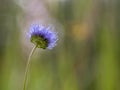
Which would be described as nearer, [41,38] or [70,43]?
[41,38]

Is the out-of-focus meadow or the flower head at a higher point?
the out-of-focus meadow

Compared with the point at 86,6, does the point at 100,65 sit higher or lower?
lower

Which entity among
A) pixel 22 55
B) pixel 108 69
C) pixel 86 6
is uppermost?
pixel 86 6

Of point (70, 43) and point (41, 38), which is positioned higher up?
point (70, 43)

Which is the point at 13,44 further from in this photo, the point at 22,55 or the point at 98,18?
the point at 98,18

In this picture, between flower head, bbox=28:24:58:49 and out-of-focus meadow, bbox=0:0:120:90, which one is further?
out-of-focus meadow, bbox=0:0:120:90

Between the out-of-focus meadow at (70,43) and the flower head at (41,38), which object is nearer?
the flower head at (41,38)

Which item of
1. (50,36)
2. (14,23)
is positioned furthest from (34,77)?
(50,36)

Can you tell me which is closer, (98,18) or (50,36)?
(50,36)
